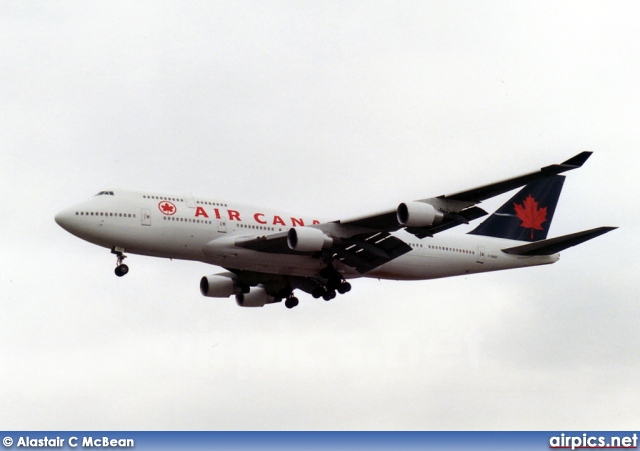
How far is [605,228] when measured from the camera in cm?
3719

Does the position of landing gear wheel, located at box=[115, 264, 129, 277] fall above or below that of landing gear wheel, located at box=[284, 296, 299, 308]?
below

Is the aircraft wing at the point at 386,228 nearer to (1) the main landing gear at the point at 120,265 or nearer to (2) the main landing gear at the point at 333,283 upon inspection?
(2) the main landing gear at the point at 333,283

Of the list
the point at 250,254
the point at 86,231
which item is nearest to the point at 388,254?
the point at 250,254

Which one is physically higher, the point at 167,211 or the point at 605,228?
the point at 167,211

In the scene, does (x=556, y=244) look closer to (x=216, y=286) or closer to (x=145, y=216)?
(x=216, y=286)

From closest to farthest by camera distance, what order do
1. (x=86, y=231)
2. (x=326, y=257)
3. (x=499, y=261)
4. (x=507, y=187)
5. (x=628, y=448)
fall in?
(x=628, y=448), (x=507, y=187), (x=86, y=231), (x=326, y=257), (x=499, y=261)

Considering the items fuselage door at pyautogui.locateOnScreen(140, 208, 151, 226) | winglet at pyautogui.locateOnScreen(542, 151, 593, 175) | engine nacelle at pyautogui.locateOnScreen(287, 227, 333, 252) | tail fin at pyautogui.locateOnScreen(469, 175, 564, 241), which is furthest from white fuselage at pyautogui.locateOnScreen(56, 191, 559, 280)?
winglet at pyautogui.locateOnScreen(542, 151, 593, 175)

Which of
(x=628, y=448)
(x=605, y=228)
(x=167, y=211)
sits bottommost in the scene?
(x=628, y=448)

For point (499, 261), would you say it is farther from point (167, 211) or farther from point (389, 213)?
point (167, 211)

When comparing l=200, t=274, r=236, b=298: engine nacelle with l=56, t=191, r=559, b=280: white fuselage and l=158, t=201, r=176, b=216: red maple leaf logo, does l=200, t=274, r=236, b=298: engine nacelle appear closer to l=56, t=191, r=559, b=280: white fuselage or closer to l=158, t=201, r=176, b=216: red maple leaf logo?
→ l=56, t=191, r=559, b=280: white fuselage

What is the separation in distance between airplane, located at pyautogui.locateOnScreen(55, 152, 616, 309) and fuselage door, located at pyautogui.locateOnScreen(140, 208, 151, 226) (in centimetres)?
4

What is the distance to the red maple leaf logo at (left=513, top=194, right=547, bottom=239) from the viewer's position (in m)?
49.3

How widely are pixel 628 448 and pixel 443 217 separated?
12.1 m

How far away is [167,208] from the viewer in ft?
129
